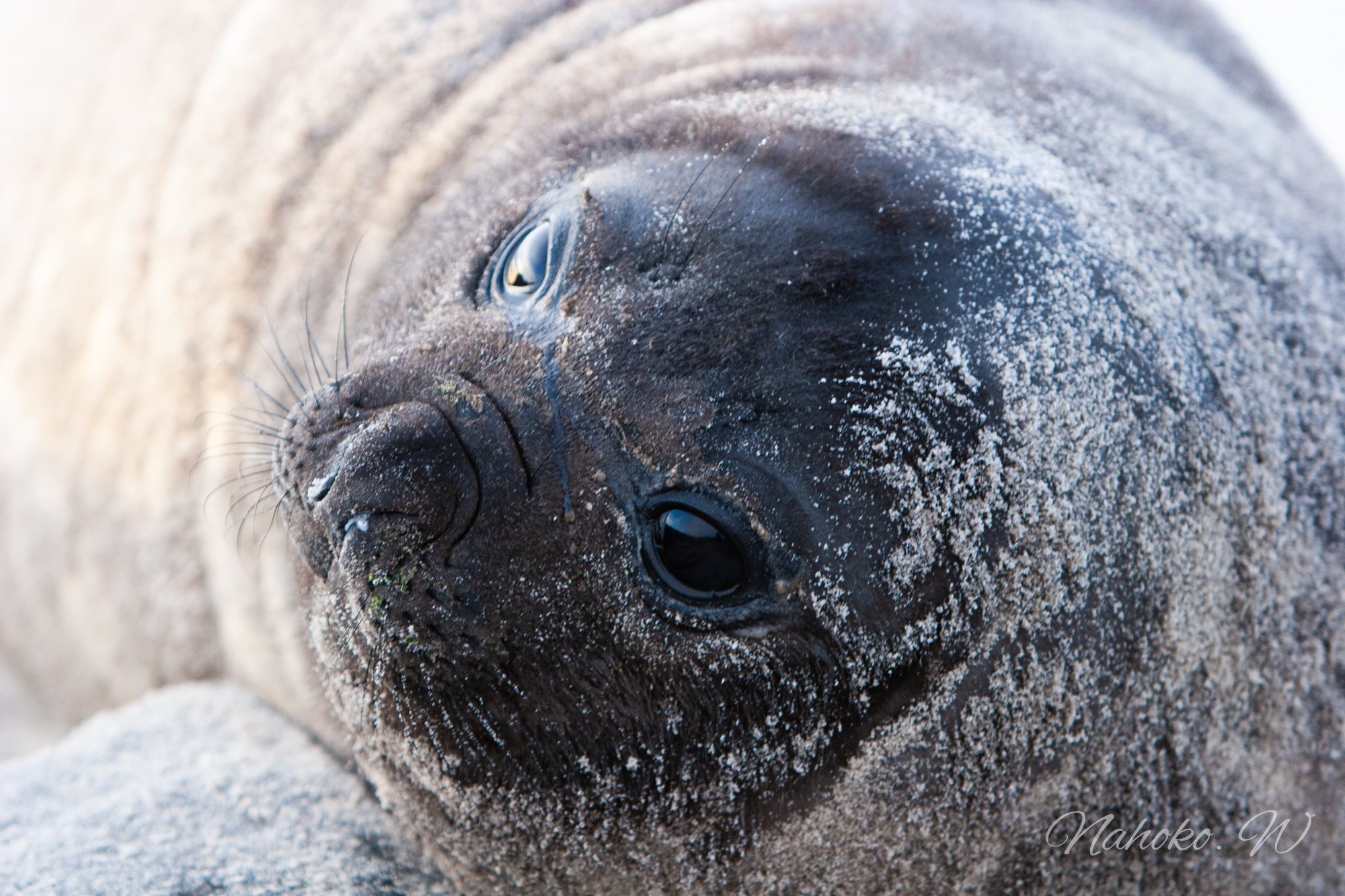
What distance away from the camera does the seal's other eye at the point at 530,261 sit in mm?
2111

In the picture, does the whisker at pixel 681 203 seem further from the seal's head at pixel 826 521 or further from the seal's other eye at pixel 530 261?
the seal's other eye at pixel 530 261

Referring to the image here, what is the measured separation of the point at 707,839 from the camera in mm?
2004

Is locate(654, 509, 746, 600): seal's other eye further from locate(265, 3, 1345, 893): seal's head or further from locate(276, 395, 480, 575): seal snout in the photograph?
locate(276, 395, 480, 575): seal snout

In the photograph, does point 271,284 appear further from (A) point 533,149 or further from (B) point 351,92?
(A) point 533,149

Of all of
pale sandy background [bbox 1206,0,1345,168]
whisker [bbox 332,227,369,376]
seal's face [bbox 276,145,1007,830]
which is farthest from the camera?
pale sandy background [bbox 1206,0,1345,168]

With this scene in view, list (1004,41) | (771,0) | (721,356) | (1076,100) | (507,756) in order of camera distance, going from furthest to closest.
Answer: (771,0), (1004,41), (1076,100), (507,756), (721,356)

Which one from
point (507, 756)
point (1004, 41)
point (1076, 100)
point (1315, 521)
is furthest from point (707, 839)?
point (1004, 41)

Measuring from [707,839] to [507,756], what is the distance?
0.36 m

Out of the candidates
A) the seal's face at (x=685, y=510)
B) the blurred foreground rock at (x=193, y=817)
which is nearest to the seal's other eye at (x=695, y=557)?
Result: the seal's face at (x=685, y=510)

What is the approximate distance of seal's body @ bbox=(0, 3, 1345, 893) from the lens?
1.86m

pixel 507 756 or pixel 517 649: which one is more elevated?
pixel 517 649

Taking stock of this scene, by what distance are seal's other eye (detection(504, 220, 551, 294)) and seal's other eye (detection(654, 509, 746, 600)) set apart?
20.3 inches

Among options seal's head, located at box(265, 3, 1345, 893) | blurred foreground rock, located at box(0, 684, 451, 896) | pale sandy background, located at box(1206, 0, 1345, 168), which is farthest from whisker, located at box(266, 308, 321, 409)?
pale sandy background, located at box(1206, 0, 1345, 168)

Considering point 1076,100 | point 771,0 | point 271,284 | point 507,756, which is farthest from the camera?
point 271,284
